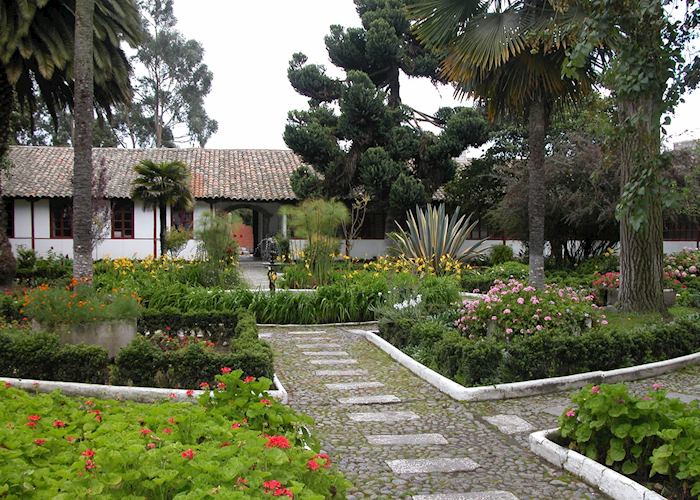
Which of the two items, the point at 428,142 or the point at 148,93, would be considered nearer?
the point at 428,142

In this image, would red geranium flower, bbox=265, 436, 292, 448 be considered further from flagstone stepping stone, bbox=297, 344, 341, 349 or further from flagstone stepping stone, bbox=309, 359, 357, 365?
flagstone stepping stone, bbox=297, 344, 341, 349

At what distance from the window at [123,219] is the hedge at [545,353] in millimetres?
19547

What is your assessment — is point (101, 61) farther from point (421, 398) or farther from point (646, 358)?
point (646, 358)

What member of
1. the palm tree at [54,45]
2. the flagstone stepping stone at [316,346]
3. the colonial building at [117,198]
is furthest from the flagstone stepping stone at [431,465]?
the colonial building at [117,198]

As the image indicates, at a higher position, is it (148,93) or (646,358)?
(148,93)

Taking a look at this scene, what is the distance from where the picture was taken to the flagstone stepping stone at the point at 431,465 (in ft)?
13.4

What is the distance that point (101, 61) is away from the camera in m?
13.6

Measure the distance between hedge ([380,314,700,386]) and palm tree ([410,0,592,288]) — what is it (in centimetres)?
349

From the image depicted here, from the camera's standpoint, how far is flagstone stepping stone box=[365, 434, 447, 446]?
15.3 feet

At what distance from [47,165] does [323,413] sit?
78.6 feet

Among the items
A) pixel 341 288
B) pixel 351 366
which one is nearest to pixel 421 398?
pixel 351 366

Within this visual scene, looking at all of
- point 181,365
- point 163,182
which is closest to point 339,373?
point 181,365

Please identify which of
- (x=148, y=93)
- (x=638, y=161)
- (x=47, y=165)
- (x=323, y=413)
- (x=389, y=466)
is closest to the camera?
(x=638, y=161)

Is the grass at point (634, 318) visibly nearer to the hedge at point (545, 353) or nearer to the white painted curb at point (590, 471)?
the hedge at point (545, 353)
